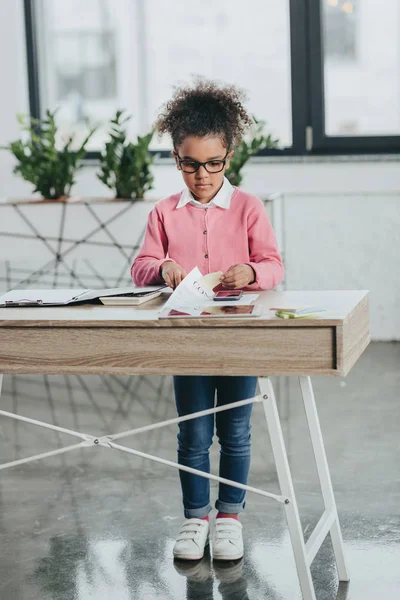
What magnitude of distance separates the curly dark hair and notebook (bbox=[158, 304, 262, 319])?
1.60 feet

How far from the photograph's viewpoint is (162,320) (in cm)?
195

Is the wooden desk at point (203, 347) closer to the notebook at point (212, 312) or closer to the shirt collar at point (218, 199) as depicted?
the notebook at point (212, 312)

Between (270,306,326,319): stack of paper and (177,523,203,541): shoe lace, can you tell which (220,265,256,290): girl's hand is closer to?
(270,306,326,319): stack of paper

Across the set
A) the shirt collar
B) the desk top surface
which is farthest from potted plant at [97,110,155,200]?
the desk top surface

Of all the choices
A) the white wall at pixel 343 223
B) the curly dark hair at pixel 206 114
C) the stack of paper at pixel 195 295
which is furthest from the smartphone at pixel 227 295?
the white wall at pixel 343 223

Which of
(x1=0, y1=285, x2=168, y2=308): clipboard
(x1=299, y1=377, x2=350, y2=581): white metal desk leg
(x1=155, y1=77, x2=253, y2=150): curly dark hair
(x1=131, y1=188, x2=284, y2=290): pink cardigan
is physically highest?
(x1=155, y1=77, x2=253, y2=150): curly dark hair

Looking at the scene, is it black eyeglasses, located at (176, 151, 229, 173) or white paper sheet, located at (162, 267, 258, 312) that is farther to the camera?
black eyeglasses, located at (176, 151, 229, 173)

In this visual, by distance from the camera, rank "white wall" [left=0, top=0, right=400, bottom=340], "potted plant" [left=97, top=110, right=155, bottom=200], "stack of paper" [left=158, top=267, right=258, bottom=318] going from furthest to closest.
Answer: "white wall" [left=0, top=0, right=400, bottom=340] → "potted plant" [left=97, top=110, right=155, bottom=200] → "stack of paper" [left=158, top=267, right=258, bottom=318]

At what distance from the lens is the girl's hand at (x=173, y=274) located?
7.22ft

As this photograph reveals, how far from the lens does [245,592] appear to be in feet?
7.06

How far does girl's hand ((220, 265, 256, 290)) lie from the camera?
2.19 m

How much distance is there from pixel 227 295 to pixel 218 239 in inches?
8.9

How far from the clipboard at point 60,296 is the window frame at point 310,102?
309 cm

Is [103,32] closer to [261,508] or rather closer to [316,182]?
[316,182]
